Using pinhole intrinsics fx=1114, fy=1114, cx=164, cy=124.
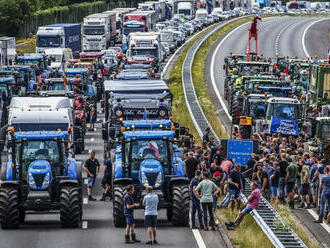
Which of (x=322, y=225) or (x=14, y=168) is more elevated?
(x=14, y=168)

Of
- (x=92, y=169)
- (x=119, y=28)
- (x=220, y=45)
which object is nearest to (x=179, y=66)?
(x=220, y=45)

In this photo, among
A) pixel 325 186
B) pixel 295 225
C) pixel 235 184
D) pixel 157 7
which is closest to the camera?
pixel 295 225

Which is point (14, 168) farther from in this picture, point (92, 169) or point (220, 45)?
point (220, 45)

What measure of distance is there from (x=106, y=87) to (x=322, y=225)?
16.2 meters

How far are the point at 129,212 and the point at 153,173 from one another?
88.6 inches

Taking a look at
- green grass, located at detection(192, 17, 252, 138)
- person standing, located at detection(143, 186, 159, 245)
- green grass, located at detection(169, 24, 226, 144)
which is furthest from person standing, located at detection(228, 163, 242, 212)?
green grass, located at detection(192, 17, 252, 138)

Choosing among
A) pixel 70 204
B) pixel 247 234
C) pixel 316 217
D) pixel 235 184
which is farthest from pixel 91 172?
pixel 247 234

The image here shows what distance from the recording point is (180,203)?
2694 centimetres

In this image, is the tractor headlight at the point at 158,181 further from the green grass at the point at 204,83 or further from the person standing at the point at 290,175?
the green grass at the point at 204,83

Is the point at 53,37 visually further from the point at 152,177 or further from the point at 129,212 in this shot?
the point at 129,212

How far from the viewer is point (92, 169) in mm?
32969

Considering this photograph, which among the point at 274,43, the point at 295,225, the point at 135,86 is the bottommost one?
the point at 274,43

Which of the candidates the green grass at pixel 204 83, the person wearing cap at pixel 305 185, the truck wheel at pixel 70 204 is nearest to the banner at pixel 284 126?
the green grass at pixel 204 83

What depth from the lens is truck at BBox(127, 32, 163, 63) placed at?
243ft
